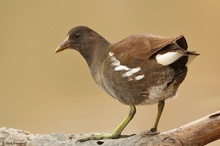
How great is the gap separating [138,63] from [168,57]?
108 mm

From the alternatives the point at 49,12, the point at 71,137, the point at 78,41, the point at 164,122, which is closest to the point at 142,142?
the point at 71,137

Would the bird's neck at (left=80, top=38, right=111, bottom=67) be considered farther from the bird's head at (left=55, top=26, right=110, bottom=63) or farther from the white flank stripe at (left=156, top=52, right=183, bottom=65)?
the white flank stripe at (left=156, top=52, right=183, bottom=65)

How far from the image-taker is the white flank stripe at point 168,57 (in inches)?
54.5

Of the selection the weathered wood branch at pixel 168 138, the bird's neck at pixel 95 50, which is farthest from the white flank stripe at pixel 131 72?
the weathered wood branch at pixel 168 138

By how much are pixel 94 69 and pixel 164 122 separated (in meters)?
0.91

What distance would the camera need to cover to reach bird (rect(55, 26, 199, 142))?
1.42 meters

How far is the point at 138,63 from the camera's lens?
1.46 meters

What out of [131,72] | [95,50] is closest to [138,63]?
[131,72]

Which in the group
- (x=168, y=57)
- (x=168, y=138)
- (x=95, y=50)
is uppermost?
(x=95, y=50)

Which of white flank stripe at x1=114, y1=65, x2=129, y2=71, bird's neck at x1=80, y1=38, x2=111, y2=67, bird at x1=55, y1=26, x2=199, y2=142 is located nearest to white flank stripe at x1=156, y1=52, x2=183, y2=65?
bird at x1=55, y1=26, x2=199, y2=142

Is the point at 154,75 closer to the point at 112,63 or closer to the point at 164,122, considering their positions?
the point at 112,63

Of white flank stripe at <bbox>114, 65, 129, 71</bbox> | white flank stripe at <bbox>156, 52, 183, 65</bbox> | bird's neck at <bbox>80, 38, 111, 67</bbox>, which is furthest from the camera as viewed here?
bird's neck at <bbox>80, 38, 111, 67</bbox>

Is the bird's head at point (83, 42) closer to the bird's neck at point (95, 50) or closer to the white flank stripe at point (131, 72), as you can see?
the bird's neck at point (95, 50)

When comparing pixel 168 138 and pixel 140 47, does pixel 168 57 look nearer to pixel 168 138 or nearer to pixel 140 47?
pixel 140 47
